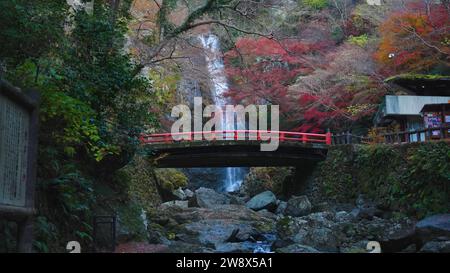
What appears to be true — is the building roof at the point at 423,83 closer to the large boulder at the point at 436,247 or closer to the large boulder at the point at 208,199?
the large boulder at the point at 436,247

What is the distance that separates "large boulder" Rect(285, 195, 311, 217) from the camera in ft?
66.2

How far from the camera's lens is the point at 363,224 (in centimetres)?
1555

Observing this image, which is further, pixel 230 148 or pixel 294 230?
pixel 230 148

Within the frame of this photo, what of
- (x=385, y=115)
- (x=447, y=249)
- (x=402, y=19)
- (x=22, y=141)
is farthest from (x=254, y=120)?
(x=22, y=141)

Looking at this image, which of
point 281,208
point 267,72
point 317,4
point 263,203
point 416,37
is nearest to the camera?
point 416,37

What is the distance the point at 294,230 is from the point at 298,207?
463 cm

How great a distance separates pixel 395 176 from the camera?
17.1 meters

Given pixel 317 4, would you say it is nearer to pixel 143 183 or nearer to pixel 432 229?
pixel 143 183

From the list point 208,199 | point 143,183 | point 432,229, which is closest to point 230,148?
point 208,199

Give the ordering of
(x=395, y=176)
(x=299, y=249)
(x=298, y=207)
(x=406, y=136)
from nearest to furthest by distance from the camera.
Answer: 1. (x=299, y=249)
2. (x=395, y=176)
3. (x=298, y=207)
4. (x=406, y=136)

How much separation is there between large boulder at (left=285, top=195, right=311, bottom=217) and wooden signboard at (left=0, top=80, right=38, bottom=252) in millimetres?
16654

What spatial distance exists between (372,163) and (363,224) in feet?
14.2

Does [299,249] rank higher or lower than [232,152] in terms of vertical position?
lower

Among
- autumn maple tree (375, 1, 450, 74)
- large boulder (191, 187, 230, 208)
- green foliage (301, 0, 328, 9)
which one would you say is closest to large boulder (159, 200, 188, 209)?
large boulder (191, 187, 230, 208)
